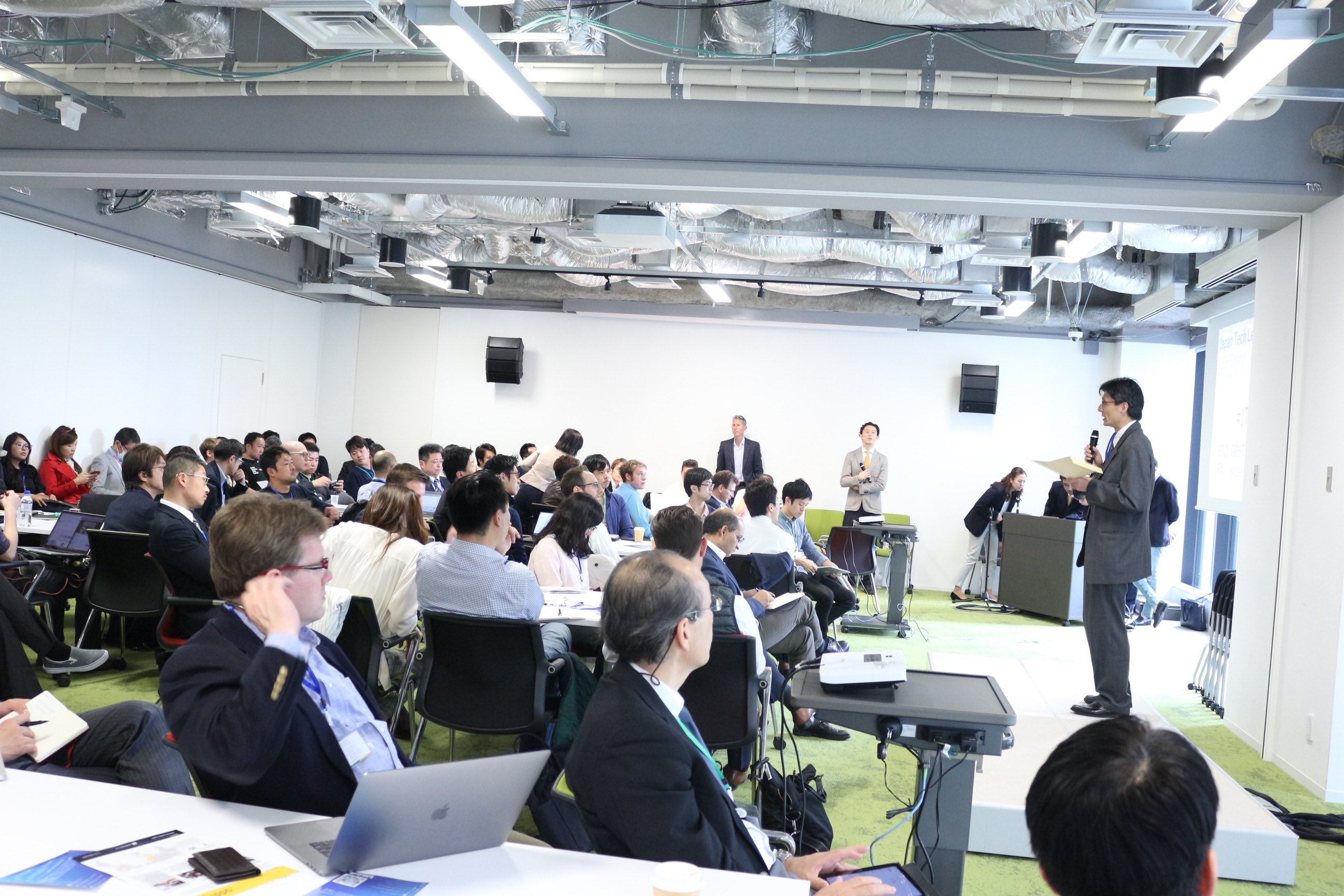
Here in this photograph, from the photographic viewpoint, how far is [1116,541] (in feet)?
16.4

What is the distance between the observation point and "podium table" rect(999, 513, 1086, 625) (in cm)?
937

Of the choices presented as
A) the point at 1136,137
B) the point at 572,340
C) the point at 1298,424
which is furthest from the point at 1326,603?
the point at 572,340

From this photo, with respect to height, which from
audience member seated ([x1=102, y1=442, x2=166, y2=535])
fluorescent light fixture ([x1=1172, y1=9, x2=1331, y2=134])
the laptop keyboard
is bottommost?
the laptop keyboard

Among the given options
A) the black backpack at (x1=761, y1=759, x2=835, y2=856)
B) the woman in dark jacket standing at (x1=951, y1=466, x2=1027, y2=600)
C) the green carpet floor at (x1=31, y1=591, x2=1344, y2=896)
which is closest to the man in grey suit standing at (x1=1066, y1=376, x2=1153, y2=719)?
the green carpet floor at (x1=31, y1=591, x2=1344, y2=896)

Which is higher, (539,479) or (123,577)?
(539,479)

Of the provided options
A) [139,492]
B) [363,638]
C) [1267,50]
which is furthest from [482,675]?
[1267,50]

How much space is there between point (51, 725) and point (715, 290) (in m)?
9.37

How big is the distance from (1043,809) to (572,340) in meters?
11.6

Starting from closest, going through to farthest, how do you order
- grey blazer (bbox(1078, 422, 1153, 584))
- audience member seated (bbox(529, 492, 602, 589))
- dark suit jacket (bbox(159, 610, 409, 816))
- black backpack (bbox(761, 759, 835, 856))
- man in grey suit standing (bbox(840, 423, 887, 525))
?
1. dark suit jacket (bbox(159, 610, 409, 816))
2. black backpack (bbox(761, 759, 835, 856))
3. audience member seated (bbox(529, 492, 602, 589))
4. grey blazer (bbox(1078, 422, 1153, 584))
5. man in grey suit standing (bbox(840, 423, 887, 525))

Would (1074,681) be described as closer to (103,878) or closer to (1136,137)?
(1136,137)

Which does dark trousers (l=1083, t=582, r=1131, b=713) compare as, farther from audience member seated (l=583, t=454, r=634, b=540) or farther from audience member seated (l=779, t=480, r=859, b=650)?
audience member seated (l=583, t=454, r=634, b=540)

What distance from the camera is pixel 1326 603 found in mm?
4613

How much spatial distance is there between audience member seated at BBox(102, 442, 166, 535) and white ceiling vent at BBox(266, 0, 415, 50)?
2522 mm

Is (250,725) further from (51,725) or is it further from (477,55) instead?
(477,55)
